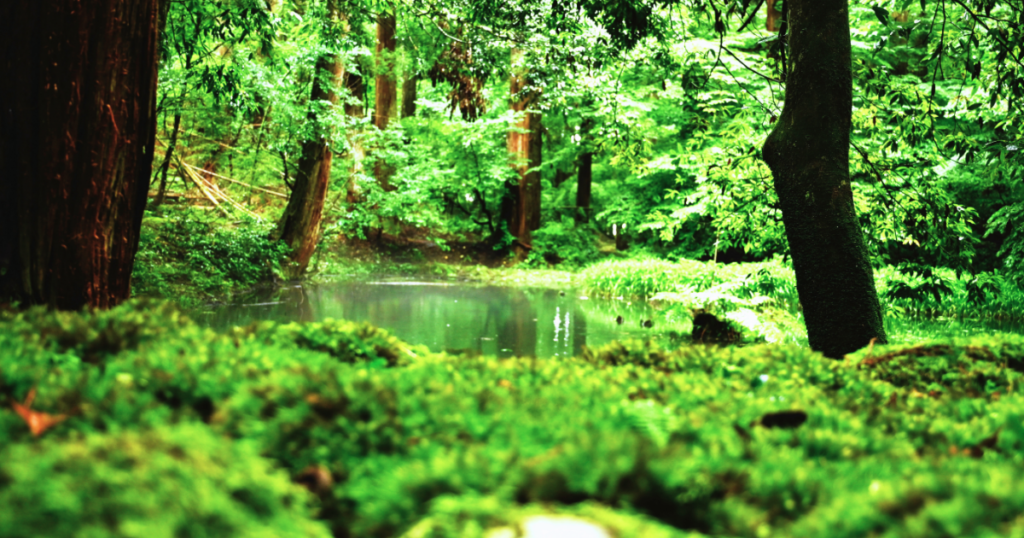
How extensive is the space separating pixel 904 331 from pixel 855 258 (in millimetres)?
7119

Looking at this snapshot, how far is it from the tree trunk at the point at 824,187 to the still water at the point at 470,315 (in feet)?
10.2

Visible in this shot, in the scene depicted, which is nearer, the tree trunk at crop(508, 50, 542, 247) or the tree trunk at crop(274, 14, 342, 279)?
the tree trunk at crop(274, 14, 342, 279)

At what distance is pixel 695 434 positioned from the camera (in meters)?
1.30

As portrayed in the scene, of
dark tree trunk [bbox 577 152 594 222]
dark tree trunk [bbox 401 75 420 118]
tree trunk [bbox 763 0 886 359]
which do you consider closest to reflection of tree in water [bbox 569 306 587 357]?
tree trunk [bbox 763 0 886 359]

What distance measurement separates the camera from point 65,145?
2.44 m

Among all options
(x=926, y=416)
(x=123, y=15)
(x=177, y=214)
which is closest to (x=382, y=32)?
(x=177, y=214)

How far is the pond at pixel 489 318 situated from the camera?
26.7ft

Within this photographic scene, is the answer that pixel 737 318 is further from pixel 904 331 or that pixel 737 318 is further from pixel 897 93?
pixel 897 93

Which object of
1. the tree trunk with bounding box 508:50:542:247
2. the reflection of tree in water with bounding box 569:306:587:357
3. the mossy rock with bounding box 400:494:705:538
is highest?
the tree trunk with bounding box 508:50:542:247

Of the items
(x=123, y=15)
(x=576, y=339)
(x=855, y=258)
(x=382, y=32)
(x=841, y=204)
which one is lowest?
(x=576, y=339)

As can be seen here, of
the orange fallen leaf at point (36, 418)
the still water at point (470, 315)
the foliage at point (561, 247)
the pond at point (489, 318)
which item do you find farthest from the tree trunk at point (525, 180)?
the orange fallen leaf at point (36, 418)

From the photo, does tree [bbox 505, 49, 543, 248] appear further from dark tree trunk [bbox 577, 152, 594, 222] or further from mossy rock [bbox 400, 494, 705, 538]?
mossy rock [bbox 400, 494, 705, 538]

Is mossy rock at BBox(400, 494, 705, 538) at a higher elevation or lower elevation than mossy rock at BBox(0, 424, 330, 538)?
lower

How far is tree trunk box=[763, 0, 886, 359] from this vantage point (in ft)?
11.5
